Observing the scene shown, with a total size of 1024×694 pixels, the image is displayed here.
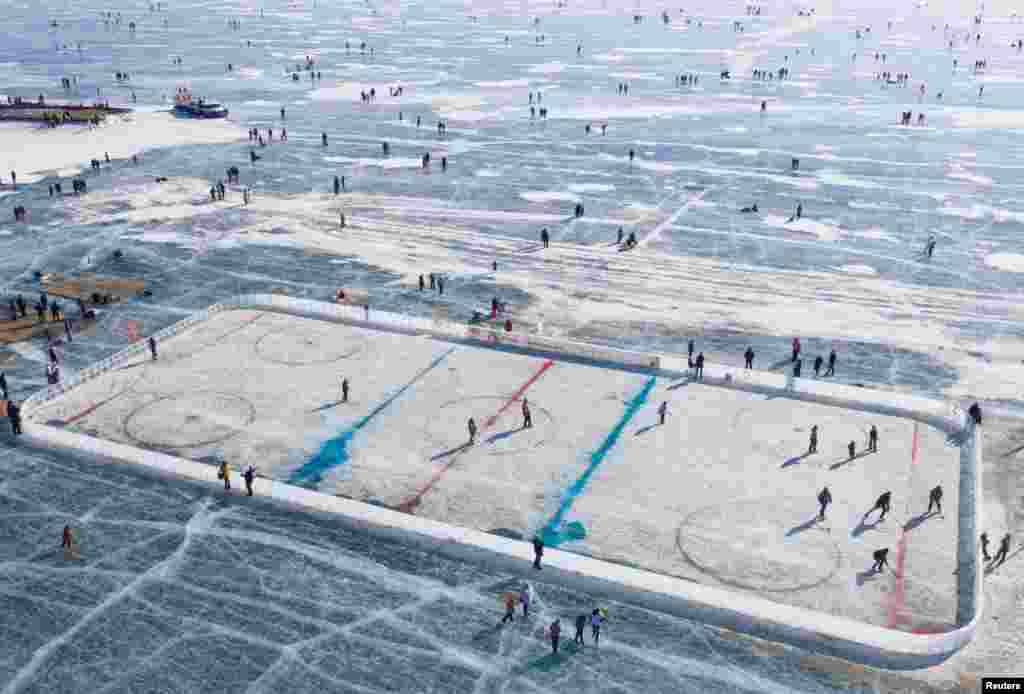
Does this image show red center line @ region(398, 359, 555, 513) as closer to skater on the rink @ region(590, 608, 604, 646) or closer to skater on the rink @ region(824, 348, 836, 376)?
skater on the rink @ region(590, 608, 604, 646)

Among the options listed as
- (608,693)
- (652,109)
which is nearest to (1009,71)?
(652,109)

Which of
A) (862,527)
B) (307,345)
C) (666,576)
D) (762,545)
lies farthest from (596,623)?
(307,345)

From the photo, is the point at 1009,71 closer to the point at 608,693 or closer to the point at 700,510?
the point at 700,510

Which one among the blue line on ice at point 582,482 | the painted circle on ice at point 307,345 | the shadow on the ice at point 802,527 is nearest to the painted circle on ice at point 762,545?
the shadow on the ice at point 802,527

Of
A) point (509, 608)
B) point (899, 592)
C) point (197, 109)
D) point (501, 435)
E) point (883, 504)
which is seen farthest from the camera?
point (197, 109)

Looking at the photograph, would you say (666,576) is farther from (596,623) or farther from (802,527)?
(802,527)

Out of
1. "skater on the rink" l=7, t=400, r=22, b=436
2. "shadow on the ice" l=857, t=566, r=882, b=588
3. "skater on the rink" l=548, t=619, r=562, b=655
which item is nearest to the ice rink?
"shadow on the ice" l=857, t=566, r=882, b=588

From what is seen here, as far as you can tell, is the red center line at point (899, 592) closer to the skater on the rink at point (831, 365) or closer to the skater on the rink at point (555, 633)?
the skater on the rink at point (555, 633)
